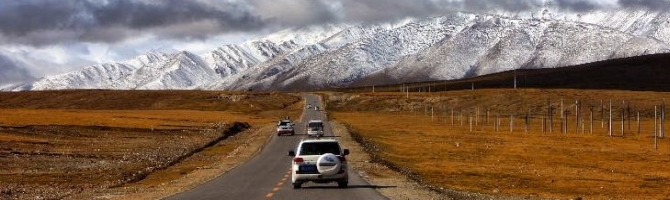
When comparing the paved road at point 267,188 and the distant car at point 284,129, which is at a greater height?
the distant car at point 284,129

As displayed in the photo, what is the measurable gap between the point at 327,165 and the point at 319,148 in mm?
1538

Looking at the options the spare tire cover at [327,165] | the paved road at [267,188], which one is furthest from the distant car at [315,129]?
the spare tire cover at [327,165]

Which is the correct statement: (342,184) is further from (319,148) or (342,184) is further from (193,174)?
(193,174)

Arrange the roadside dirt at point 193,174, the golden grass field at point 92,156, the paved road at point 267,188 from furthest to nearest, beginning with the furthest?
the golden grass field at point 92,156 < the roadside dirt at point 193,174 < the paved road at point 267,188

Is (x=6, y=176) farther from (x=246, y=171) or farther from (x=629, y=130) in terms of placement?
(x=629, y=130)

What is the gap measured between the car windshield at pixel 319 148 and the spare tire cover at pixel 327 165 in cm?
114

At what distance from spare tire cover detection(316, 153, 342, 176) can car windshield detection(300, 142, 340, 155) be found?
3.74ft

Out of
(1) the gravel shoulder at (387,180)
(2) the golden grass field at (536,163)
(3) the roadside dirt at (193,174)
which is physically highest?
(1) the gravel shoulder at (387,180)

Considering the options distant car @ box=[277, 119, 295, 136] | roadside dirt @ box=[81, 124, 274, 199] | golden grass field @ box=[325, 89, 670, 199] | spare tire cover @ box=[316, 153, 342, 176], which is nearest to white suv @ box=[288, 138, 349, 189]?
spare tire cover @ box=[316, 153, 342, 176]

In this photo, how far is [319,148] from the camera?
38.8m

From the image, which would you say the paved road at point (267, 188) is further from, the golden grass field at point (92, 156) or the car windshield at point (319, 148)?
the golden grass field at point (92, 156)

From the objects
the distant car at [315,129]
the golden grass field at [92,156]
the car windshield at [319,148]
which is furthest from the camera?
the distant car at [315,129]

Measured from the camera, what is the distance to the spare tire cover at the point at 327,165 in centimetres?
3731

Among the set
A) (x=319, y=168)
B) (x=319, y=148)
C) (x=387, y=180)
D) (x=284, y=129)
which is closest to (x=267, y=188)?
(x=319, y=168)
